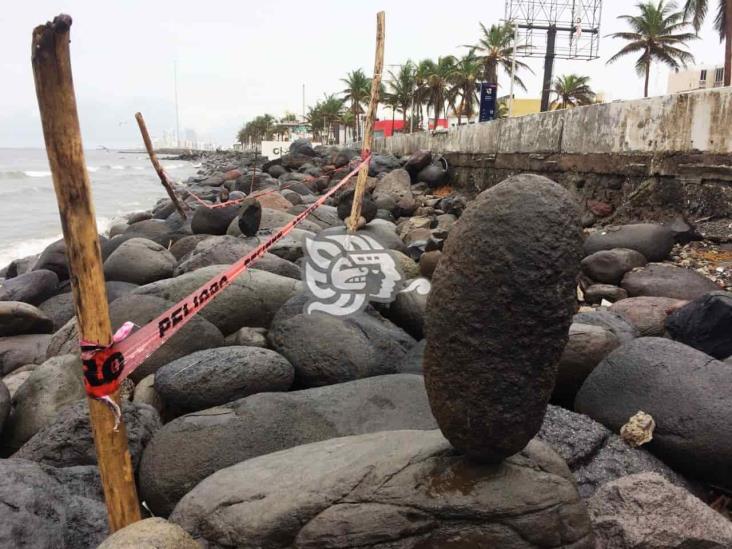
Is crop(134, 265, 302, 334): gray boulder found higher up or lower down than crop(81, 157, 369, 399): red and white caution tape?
lower down

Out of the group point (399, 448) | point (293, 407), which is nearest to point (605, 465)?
point (399, 448)

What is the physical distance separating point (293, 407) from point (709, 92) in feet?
21.4

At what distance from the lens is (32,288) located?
7.17 metres

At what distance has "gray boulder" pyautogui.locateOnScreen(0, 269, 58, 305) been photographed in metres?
7.07

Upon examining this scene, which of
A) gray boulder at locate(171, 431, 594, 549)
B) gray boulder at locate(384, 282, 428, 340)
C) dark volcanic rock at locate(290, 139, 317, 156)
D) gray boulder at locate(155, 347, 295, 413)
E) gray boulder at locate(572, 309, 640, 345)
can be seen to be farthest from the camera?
dark volcanic rock at locate(290, 139, 317, 156)

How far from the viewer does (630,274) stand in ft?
20.0

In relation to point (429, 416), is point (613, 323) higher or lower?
higher

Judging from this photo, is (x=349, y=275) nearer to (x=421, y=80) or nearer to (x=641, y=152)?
(x=641, y=152)

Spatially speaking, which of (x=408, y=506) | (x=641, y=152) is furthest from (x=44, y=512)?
(x=641, y=152)

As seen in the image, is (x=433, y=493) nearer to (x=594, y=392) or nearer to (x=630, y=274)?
(x=594, y=392)

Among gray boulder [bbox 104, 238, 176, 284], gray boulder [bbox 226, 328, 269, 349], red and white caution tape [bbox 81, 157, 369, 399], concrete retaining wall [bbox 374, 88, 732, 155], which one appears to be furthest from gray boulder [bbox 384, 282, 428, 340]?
concrete retaining wall [bbox 374, 88, 732, 155]

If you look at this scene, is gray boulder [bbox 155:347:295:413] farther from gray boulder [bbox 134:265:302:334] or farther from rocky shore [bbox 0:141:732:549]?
gray boulder [bbox 134:265:302:334]

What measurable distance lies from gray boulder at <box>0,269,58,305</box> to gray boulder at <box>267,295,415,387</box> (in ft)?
14.1

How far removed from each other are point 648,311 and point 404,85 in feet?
131
